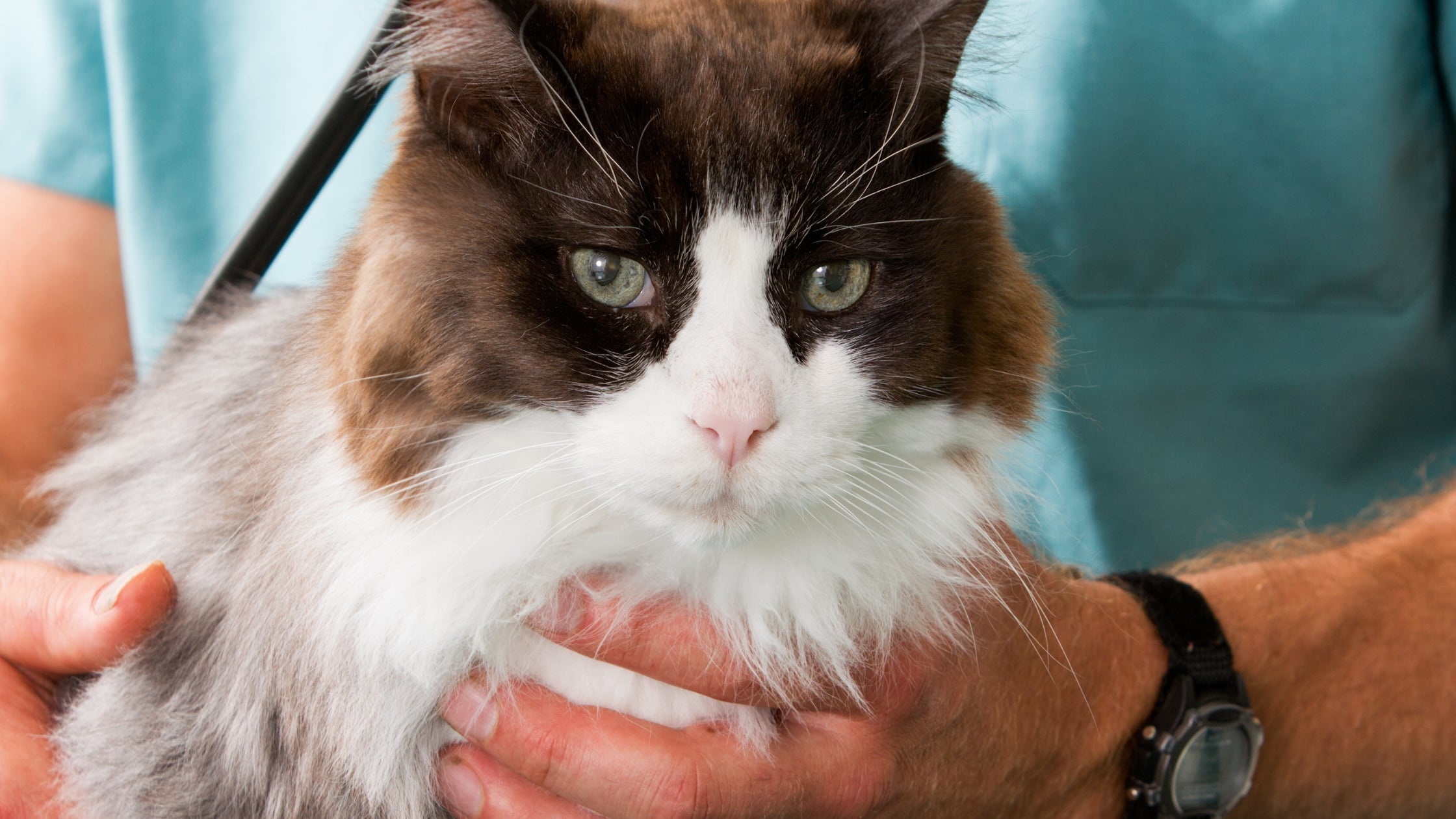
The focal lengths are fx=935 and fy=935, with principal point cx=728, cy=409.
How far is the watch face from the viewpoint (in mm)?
1181

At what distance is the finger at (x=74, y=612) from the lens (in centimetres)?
99

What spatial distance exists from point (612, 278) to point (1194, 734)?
3.10 ft

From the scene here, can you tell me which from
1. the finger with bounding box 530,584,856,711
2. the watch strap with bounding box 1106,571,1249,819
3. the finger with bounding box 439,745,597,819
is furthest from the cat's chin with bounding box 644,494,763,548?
the watch strap with bounding box 1106,571,1249,819

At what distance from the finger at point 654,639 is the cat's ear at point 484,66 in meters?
0.42

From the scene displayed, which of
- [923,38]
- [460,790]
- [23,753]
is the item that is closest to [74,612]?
[23,753]

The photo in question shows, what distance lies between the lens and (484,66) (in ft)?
2.65

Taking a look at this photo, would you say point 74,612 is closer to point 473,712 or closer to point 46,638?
point 46,638

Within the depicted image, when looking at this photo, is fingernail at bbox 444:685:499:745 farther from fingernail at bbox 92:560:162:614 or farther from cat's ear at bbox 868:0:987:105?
cat's ear at bbox 868:0:987:105

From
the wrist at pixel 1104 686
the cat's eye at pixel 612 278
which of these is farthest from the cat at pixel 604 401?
the wrist at pixel 1104 686

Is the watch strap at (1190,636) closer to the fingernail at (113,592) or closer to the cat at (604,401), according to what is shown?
the cat at (604,401)

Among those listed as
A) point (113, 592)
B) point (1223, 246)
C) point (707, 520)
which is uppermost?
point (1223, 246)

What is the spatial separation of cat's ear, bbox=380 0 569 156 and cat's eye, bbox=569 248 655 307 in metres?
0.13

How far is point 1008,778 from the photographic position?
1.10m

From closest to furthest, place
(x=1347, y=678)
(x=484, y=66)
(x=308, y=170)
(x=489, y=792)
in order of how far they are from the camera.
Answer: (x=484, y=66)
(x=489, y=792)
(x=308, y=170)
(x=1347, y=678)
